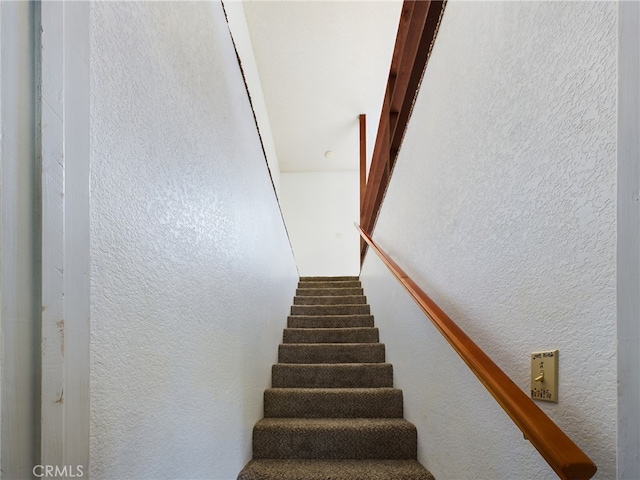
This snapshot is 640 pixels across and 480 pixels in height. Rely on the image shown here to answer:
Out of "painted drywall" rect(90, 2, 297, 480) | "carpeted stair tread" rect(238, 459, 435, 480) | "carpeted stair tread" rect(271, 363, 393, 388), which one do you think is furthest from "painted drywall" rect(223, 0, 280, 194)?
"carpeted stair tread" rect(238, 459, 435, 480)

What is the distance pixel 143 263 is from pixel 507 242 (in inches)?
33.6

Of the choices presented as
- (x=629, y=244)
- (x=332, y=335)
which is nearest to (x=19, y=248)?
(x=629, y=244)

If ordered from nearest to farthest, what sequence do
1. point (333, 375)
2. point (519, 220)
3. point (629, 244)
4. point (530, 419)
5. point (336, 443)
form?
point (629, 244)
point (530, 419)
point (519, 220)
point (336, 443)
point (333, 375)

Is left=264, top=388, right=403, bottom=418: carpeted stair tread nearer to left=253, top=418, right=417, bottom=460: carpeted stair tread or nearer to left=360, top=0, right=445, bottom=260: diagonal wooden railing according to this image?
left=253, top=418, right=417, bottom=460: carpeted stair tread

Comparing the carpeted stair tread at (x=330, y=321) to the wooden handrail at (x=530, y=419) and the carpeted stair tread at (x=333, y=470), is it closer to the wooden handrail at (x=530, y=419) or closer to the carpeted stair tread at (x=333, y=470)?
the carpeted stair tread at (x=333, y=470)

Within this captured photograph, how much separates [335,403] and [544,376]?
4.87 feet

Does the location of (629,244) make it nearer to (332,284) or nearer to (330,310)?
(330,310)

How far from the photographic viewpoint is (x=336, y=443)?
1.82m

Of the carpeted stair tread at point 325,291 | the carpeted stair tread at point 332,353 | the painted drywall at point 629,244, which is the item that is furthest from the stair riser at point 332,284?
the painted drywall at point 629,244

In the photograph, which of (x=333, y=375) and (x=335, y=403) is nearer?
(x=335, y=403)

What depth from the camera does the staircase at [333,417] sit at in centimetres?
168

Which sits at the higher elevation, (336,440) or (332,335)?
(332,335)

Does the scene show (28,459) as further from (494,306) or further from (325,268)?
(325,268)
